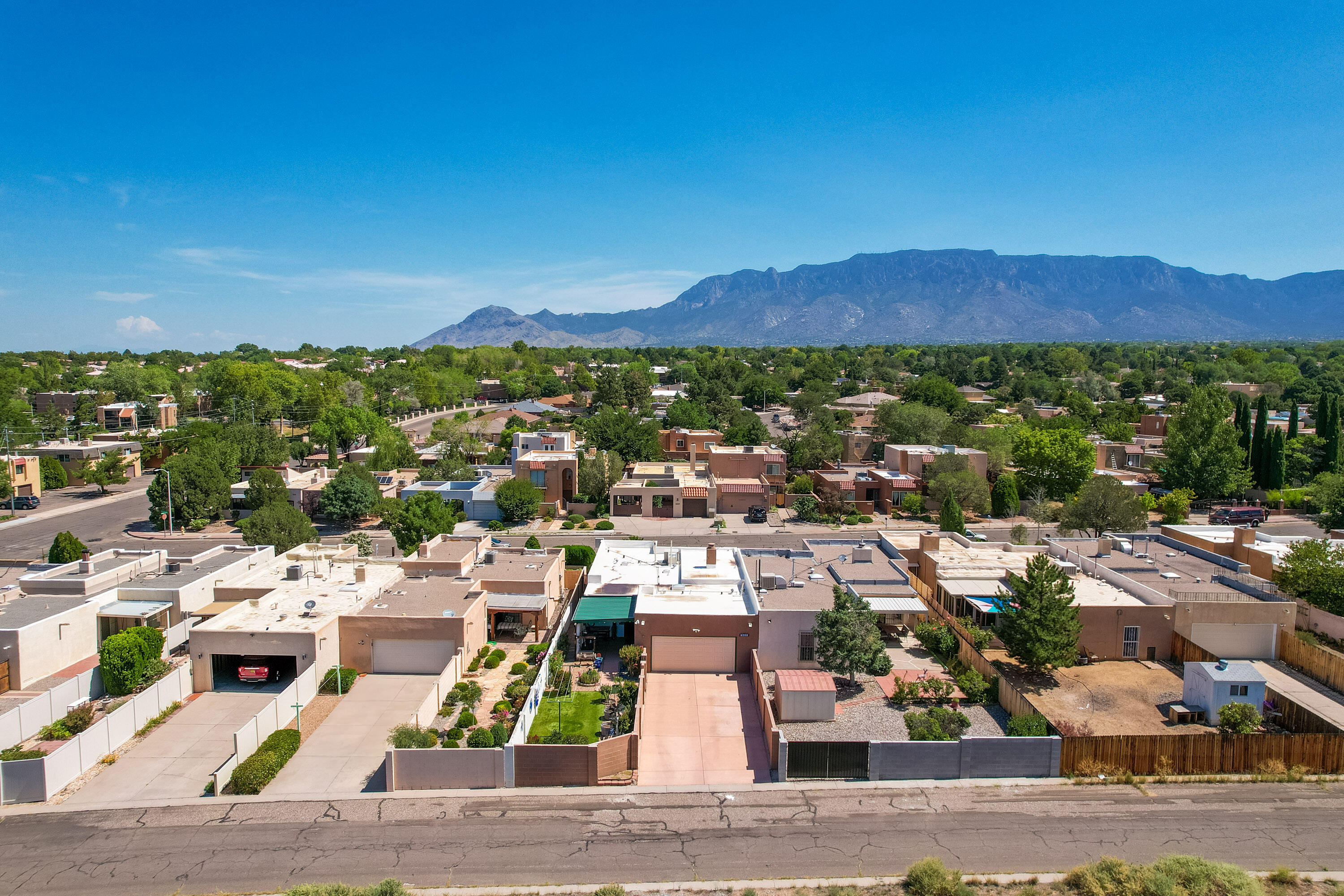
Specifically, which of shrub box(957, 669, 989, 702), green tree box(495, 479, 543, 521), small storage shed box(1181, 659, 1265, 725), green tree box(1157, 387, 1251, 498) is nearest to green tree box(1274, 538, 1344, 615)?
small storage shed box(1181, 659, 1265, 725)

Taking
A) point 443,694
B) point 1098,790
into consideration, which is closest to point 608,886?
point 443,694

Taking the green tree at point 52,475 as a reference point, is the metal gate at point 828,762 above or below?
below

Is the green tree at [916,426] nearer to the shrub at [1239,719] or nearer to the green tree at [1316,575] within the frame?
the green tree at [1316,575]

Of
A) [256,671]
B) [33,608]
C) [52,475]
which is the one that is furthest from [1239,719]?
[52,475]

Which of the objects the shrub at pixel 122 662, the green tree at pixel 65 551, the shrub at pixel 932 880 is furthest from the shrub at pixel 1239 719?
the green tree at pixel 65 551

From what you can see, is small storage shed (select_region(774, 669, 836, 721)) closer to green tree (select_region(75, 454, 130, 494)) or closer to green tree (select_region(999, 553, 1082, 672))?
green tree (select_region(999, 553, 1082, 672))

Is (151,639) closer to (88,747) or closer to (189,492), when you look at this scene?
(88,747)
